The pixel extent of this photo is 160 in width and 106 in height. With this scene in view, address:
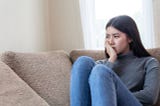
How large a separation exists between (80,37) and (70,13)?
248mm

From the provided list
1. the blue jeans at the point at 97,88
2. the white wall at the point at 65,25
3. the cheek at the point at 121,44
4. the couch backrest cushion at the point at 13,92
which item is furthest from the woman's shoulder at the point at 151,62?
the white wall at the point at 65,25

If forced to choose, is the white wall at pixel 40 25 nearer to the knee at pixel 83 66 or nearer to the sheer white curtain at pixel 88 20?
the sheer white curtain at pixel 88 20

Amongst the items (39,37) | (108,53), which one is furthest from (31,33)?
(108,53)

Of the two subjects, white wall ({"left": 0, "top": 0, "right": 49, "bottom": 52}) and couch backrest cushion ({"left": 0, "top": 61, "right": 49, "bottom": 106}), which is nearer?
couch backrest cushion ({"left": 0, "top": 61, "right": 49, "bottom": 106})

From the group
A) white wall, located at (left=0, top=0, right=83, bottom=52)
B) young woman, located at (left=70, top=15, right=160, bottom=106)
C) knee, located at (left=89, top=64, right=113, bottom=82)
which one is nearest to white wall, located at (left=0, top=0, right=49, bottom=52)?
white wall, located at (left=0, top=0, right=83, bottom=52)

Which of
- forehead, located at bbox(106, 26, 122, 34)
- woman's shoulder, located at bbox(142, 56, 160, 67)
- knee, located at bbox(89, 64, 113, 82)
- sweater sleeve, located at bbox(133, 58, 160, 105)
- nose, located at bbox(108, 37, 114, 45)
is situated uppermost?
forehead, located at bbox(106, 26, 122, 34)

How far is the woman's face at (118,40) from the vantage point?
185cm

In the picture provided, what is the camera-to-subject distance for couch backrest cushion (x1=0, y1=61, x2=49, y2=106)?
1410mm

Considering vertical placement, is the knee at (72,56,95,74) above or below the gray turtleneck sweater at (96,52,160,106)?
above

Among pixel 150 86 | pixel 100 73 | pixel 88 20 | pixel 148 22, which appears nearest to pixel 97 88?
pixel 100 73

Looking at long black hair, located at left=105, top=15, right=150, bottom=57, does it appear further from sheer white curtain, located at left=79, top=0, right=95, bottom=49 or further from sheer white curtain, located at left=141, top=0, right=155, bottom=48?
sheer white curtain, located at left=79, top=0, right=95, bottom=49

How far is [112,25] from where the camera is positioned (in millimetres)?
1865

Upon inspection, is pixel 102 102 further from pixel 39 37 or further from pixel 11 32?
pixel 39 37

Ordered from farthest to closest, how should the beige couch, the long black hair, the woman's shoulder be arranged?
the long black hair
the woman's shoulder
the beige couch
